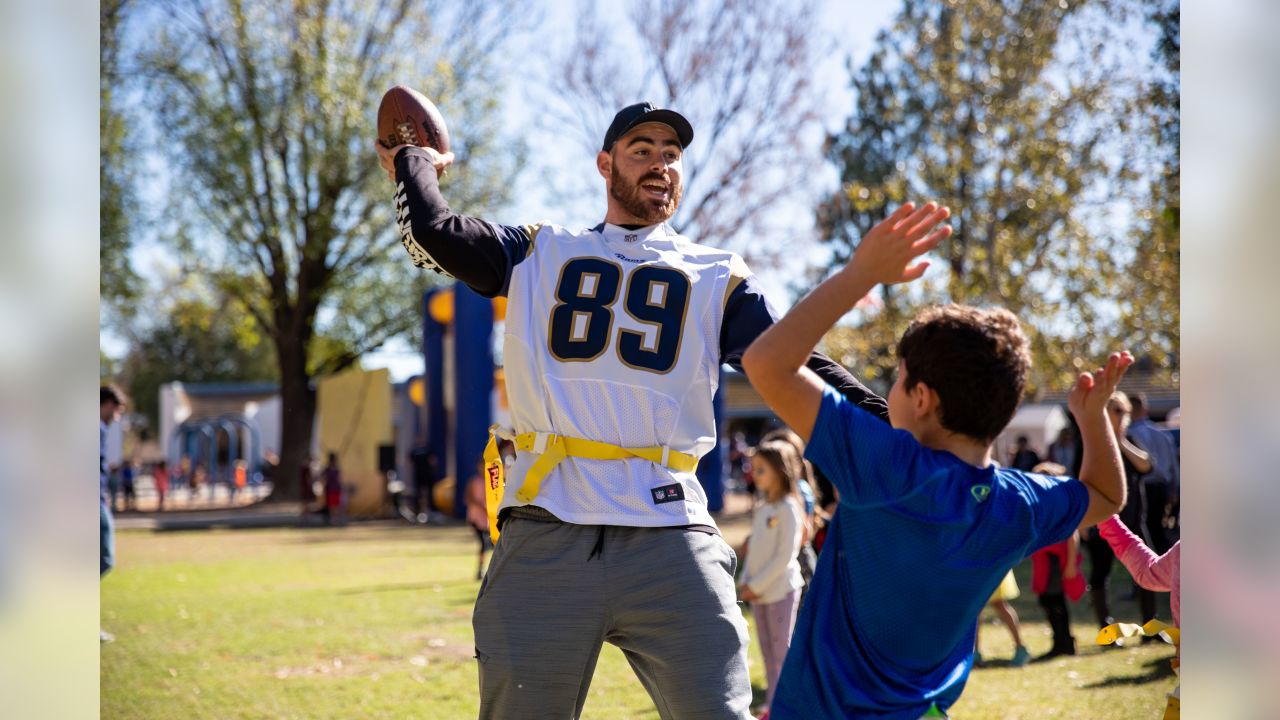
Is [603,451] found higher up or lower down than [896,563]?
higher up

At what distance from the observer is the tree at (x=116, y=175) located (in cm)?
2691

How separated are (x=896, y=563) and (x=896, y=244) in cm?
65

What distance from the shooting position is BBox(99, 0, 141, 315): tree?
88.3ft

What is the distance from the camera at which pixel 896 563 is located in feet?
8.11

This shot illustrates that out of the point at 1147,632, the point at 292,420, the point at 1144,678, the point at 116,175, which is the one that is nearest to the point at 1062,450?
the point at 1144,678

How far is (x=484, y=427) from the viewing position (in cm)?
2262

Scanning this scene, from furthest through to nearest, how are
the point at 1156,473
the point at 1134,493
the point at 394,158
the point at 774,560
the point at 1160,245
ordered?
the point at 1160,245 < the point at 1156,473 < the point at 1134,493 < the point at 774,560 < the point at 394,158

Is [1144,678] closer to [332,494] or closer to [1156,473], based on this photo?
[1156,473]

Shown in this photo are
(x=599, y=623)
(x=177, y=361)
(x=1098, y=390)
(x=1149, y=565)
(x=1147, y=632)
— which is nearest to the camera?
(x=1098, y=390)

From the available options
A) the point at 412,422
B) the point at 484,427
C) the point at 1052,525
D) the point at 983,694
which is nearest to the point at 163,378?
the point at 412,422

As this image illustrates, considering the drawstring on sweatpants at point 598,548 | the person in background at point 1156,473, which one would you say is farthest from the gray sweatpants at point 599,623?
the person in background at point 1156,473

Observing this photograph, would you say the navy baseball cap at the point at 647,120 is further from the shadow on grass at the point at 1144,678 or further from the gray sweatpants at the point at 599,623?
the shadow on grass at the point at 1144,678

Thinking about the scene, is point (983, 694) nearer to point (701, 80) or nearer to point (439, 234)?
point (439, 234)

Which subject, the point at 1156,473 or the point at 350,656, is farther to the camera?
the point at 1156,473
